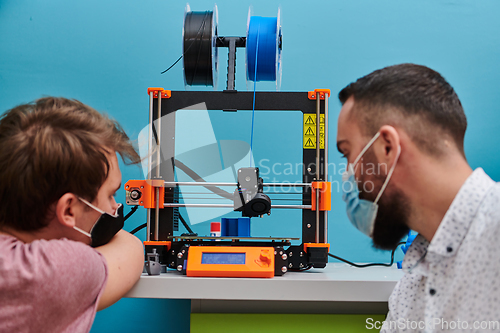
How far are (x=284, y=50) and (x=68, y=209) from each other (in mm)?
1485

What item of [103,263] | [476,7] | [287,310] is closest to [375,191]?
[287,310]

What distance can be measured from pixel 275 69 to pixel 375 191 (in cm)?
66

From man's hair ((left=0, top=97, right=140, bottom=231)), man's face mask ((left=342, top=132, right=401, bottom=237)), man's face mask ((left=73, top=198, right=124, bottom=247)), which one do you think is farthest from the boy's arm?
man's face mask ((left=342, top=132, right=401, bottom=237))

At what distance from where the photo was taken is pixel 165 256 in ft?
3.74

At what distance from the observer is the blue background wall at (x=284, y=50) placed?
1.91 meters

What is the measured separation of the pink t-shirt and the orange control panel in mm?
333

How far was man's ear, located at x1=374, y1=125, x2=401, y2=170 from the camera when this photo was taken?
2.47ft

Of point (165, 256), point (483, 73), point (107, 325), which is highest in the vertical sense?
point (483, 73)

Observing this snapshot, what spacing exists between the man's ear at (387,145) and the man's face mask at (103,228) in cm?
65

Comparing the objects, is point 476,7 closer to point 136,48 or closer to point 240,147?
point 240,147

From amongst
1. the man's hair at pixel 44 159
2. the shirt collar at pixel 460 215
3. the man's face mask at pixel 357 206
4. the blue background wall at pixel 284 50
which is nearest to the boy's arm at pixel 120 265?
the man's hair at pixel 44 159

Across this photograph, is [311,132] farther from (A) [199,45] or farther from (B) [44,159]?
(B) [44,159]

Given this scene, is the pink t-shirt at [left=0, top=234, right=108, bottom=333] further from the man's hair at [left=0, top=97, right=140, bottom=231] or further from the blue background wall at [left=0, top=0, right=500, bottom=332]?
the blue background wall at [left=0, top=0, right=500, bottom=332]

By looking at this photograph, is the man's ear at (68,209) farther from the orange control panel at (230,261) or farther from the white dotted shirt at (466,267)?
the white dotted shirt at (466,267)
